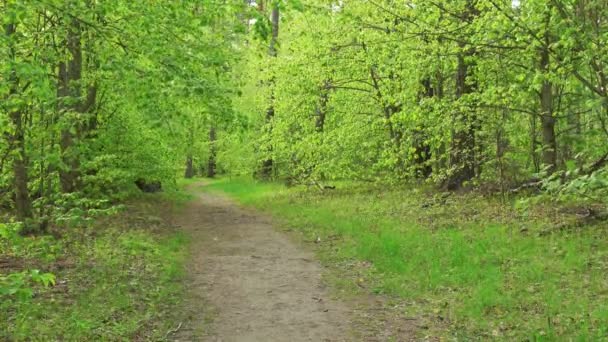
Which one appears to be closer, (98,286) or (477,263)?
(98,286)

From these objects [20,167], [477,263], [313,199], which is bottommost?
[477,263]

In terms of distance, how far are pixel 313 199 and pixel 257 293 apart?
11677 millimetres

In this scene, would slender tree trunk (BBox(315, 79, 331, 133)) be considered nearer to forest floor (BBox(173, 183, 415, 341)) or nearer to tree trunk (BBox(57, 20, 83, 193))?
forest floor (BBox(173, 183, 415, 341))

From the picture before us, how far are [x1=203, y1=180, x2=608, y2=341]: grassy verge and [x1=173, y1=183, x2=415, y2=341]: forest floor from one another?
69 centimetres

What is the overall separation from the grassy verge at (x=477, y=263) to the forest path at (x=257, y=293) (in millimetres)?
988

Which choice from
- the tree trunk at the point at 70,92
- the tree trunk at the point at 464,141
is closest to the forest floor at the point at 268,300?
the tree trunk at the point at 70,92

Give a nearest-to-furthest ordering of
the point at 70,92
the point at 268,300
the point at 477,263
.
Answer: the point at 268,300 → the point at 477,263 → the point at 70,92

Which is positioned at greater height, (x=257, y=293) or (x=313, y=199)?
(x=313, y=199)

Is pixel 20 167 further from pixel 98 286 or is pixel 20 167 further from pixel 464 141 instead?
pixel 464 141

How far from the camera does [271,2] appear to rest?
685 centimetres

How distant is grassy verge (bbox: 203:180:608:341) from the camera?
24.3 feet

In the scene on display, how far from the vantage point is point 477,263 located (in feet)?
32.9

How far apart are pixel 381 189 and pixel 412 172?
189 centimetres

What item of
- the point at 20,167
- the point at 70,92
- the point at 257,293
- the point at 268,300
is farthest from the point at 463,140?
the point at 20,167
